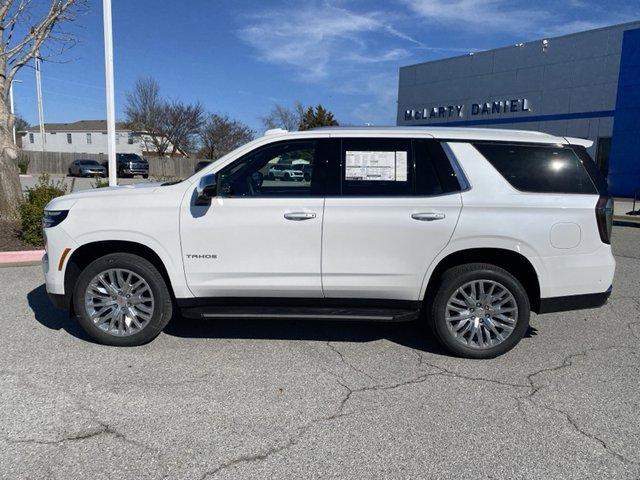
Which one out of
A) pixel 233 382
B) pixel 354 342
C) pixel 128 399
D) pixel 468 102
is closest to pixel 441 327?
pixel 354 342

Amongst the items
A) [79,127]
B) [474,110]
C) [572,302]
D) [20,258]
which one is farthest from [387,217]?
[79,127]

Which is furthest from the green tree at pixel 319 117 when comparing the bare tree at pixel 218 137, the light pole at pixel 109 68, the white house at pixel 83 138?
the light pole at pixel 109 68

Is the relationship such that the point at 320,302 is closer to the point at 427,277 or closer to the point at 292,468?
the point at 427,277

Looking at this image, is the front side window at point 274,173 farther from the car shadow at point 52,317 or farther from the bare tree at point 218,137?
the bare tree at point 218,137

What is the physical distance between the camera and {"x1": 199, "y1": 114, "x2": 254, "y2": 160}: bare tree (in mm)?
49281

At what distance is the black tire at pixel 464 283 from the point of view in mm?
3984

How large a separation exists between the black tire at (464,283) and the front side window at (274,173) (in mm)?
1383

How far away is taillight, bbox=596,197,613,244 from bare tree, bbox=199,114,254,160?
4700 cm

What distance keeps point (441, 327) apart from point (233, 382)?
5.94 ft

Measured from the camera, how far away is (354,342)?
174 inches

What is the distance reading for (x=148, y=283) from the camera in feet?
13.4

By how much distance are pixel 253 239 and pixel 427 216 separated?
147 centimetres

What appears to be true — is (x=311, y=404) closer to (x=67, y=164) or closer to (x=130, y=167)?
(x=130, y=167)

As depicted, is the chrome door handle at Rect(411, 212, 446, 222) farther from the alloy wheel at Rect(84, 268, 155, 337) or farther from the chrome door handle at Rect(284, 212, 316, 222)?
the alloy wheel at Rect(84, 268, 155, 337)
